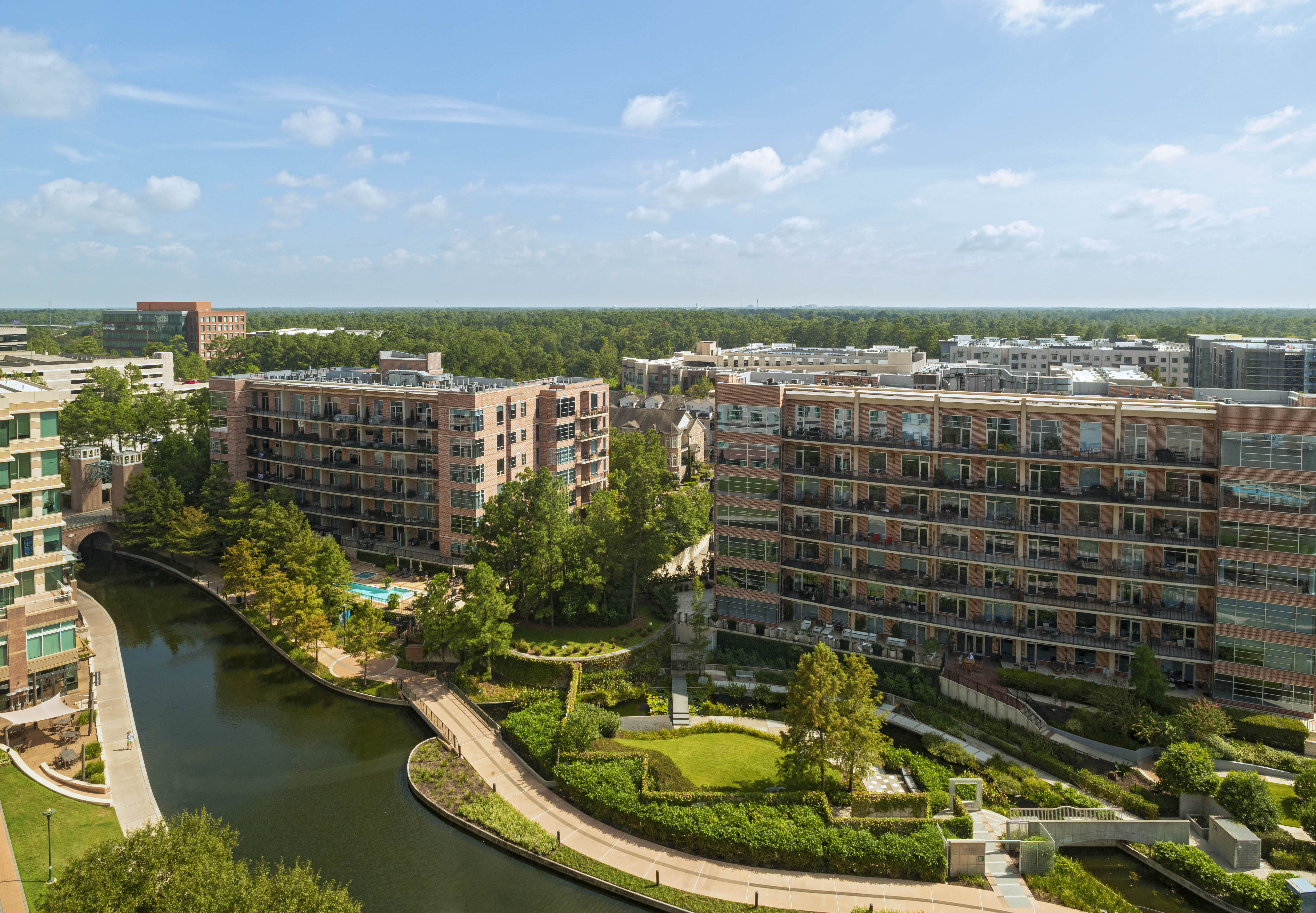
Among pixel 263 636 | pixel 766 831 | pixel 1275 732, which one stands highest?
pixel 1275 732

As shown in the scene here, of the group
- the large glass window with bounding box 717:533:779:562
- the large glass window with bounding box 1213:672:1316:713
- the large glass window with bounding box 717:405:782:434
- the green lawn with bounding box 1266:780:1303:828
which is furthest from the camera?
the large glass window with bounding box 717:533:779:562

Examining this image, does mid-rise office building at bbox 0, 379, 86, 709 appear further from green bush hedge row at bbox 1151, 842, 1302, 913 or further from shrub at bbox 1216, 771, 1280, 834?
shrub at bbox 1216, 771, 1280, 834

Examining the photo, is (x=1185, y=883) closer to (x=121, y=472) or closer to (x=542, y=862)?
(x=542, y=862)

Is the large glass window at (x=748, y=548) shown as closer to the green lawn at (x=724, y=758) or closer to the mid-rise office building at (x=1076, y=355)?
the green lawn at (x=724, y=758)

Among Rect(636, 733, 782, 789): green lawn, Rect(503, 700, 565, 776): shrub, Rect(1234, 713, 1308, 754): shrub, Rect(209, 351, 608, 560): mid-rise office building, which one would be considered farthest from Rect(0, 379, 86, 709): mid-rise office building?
Rect(1234, 713, 1308, 754): shrub

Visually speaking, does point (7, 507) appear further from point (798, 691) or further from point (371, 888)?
point (798, 691)

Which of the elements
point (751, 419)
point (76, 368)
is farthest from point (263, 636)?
point (76, 368)
